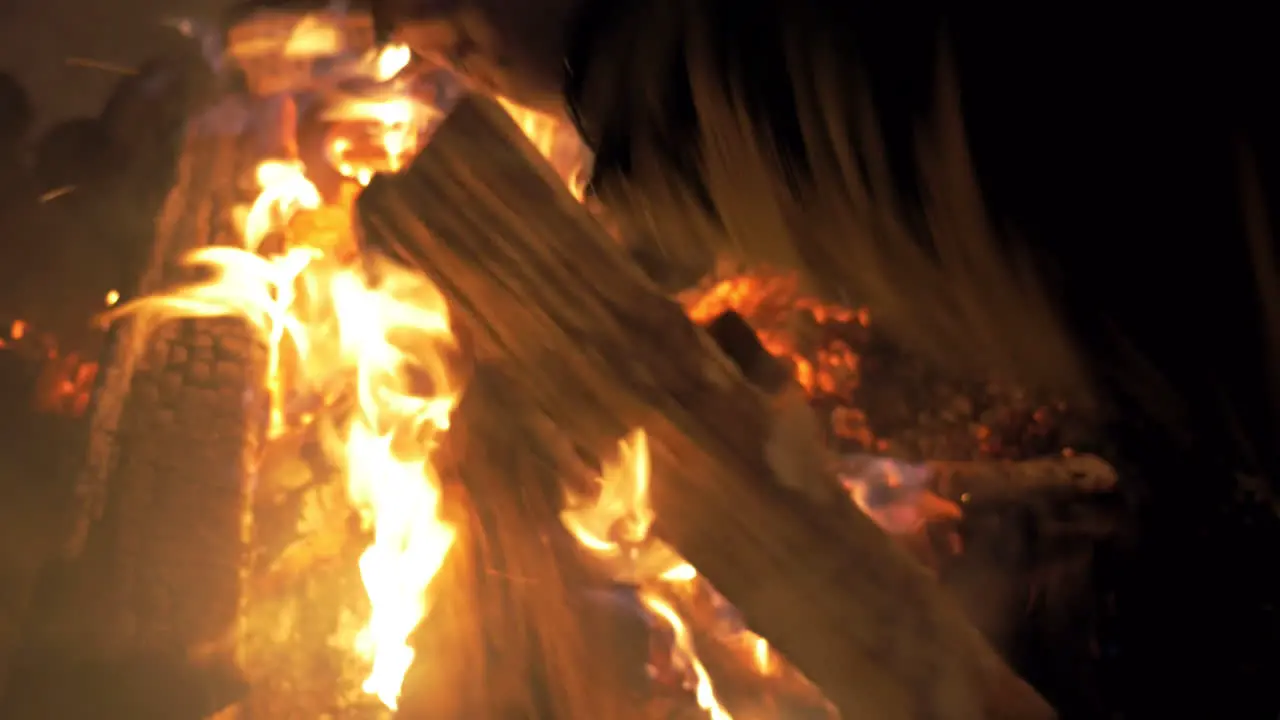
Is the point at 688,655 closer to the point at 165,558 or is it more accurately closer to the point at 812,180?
the point at 812,180

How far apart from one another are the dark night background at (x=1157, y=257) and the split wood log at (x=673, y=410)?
13cm

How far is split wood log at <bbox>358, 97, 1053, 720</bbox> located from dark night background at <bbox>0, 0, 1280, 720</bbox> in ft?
0.41

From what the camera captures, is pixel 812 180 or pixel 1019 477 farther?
pixel 1019 477

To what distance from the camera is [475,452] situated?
82 centimetres

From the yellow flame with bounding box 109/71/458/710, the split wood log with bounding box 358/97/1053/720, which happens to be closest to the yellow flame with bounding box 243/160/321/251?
the yellow flame with bounding box 109/71/458/710

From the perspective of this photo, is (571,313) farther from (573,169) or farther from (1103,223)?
(1103,223)

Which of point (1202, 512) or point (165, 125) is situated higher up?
point (165, 125)

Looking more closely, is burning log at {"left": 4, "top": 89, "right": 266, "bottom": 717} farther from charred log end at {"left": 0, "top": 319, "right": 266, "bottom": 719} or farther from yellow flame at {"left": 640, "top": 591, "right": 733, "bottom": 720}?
yellow flame at {"left": 640, "top": 591, "right": 733, "bottom": 720}

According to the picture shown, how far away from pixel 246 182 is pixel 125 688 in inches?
23.5

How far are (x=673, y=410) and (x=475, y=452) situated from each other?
20 cm

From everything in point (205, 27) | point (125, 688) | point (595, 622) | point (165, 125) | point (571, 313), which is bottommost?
point (125, 688)

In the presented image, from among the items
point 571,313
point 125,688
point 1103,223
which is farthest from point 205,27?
point 1103,223

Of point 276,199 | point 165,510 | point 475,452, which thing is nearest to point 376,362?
point 475,452

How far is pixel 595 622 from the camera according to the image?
2.89ft
